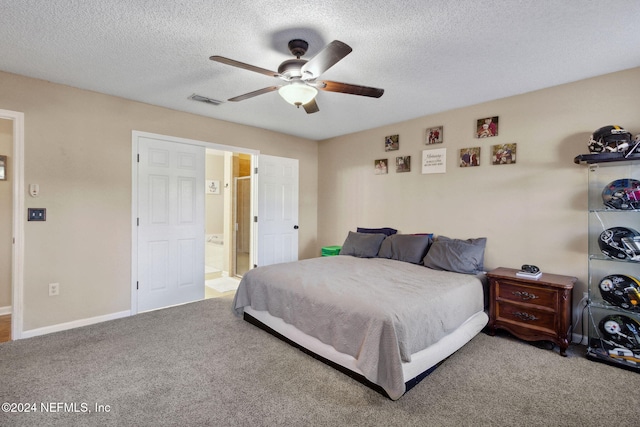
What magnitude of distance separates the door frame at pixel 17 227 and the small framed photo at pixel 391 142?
4097mm

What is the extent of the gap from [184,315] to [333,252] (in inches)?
89.8

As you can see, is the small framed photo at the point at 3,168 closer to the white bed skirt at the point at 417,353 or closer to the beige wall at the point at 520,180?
the white bed skirt at the point at 417,353

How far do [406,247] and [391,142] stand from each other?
1578 millimetres

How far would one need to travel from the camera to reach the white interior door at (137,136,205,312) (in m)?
3.67

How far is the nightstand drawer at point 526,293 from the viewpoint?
2.66m

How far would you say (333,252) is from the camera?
488cm

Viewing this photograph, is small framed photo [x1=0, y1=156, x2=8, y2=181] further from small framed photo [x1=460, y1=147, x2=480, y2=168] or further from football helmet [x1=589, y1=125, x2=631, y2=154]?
football helmet [x1=589, y1=125, x2=631, y2=154]

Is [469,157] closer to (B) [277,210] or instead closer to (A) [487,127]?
(A) [487,127]

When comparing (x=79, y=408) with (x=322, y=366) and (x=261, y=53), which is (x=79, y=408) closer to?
(x=322, y=366)

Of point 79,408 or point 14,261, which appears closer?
point 79,408

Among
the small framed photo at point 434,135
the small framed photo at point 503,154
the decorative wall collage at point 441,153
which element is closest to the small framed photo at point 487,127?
the decorative wall collage at point 441,153

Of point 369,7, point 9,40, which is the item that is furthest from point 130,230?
point 369,7

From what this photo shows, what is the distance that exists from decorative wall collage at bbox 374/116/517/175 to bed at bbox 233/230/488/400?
916 mm

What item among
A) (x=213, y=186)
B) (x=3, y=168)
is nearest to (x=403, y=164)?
(x=213, y=186)
